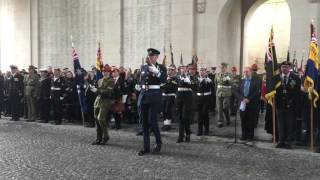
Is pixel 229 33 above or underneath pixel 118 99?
above

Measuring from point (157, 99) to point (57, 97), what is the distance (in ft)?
20.3

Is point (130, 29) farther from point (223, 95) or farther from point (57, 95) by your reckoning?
Result: point (223, 95)

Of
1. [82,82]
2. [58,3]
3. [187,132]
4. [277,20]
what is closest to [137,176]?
[187,132]

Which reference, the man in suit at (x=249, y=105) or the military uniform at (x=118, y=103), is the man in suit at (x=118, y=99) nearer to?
the military uniform at (x=118, y=103)

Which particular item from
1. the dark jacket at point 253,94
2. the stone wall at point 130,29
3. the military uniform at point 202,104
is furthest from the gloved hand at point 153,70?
the stone wall at point 130,29

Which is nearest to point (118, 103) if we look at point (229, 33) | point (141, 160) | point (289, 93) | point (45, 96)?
point (45, 96)

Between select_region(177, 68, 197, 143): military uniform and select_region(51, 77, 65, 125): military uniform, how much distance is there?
17.3 ft

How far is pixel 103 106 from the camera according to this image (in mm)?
10125

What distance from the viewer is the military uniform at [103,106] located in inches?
395

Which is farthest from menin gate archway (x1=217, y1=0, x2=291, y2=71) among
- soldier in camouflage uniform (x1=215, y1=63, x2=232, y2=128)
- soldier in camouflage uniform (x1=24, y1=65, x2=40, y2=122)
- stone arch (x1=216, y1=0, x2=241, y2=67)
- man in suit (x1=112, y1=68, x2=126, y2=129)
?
soldier in camouflage uniform (x1=24, y1=65, x2=40, y2=122)

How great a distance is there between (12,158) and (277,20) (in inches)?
778

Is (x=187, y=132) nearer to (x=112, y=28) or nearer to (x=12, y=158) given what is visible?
(x=12, y=158)

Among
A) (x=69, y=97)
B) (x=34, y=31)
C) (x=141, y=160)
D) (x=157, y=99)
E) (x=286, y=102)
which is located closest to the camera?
(x=141, y=160)

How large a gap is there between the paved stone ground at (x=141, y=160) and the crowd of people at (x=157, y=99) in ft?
1.80
